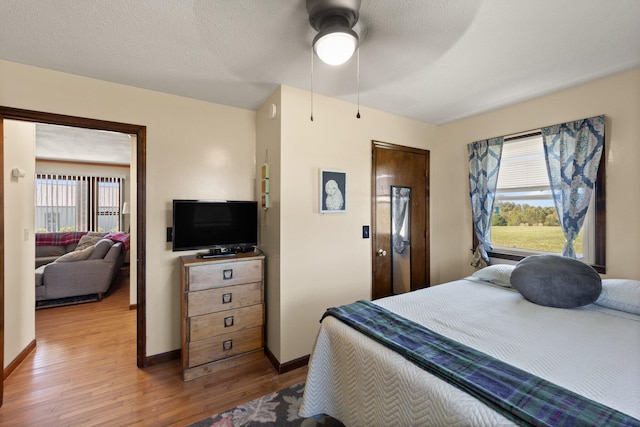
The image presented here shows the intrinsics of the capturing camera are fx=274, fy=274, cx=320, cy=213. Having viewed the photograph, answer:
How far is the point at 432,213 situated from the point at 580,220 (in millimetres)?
1416

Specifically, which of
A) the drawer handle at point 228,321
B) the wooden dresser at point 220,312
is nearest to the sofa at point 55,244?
the wooden dresser at point 220,312

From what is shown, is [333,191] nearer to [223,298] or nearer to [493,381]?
[223,298]

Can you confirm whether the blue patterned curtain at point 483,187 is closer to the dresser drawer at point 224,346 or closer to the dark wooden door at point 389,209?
the dark wooden door at point 389,209

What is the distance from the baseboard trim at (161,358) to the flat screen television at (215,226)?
1.02m

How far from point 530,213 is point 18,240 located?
4890mm

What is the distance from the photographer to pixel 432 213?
3510 mm

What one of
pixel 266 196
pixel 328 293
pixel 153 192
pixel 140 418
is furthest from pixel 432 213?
pixel 140 418

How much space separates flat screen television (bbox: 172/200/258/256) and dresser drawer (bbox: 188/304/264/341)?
544 millimetres

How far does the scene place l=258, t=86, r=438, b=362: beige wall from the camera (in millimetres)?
2420

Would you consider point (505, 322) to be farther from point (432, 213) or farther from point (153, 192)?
point (153, 192)

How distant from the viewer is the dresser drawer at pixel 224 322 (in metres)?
2.32

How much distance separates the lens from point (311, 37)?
173 cm

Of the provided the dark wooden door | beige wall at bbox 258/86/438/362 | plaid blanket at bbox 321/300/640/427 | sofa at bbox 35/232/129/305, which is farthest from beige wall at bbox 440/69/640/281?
sofa at bbox 35/232/129/305

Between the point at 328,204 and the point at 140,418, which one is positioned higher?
the point at 328,204
